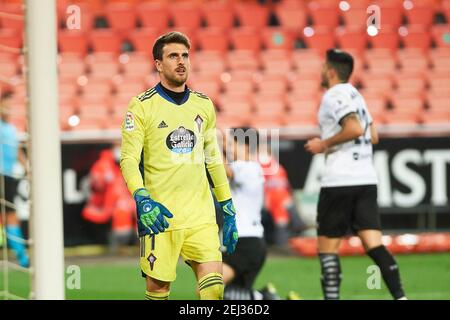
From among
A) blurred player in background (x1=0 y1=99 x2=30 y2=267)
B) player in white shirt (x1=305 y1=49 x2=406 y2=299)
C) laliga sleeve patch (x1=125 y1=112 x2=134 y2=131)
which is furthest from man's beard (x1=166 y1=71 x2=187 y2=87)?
Result: blurred player in background (x1=0 y1=99 x2=30 y2=267)

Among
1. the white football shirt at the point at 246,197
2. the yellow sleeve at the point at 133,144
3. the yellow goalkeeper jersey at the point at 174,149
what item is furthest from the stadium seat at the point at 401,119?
the yellow sleeve at the point at 133,144

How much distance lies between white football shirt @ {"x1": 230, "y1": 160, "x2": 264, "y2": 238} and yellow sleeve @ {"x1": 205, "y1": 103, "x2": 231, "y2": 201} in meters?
1.34

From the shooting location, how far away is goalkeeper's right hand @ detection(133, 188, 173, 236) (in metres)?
4.26

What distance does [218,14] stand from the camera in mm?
Result: 11977

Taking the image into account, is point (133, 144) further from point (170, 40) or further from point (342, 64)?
point (342, 64)

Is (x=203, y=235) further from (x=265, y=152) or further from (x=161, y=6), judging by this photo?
(x=161, y=6)

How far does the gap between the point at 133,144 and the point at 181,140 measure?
224 mm

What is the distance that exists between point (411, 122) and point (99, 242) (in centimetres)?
325

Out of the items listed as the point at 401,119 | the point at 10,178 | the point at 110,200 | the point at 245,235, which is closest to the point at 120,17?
the point at 110,200

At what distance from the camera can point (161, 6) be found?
11766 millimetres

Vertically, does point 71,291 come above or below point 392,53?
below

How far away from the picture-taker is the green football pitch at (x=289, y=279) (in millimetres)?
7059

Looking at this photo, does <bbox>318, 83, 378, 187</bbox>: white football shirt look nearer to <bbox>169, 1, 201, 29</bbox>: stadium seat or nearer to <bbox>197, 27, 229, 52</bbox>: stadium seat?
<bbox>197, 27, 229, 52</bbox>: stadium seat
